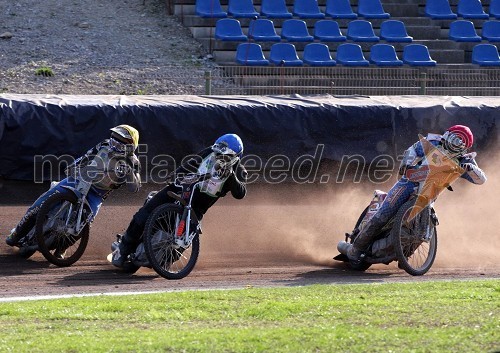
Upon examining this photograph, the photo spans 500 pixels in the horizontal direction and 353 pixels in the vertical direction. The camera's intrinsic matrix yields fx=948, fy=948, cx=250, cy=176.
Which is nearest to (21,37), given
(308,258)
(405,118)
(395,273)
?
(405,118)

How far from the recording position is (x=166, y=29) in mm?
23578

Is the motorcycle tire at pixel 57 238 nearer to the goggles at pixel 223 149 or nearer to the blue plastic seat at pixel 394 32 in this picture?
the goggles at pixel 223 149

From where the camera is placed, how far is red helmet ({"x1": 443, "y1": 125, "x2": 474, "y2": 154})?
11.2 metres

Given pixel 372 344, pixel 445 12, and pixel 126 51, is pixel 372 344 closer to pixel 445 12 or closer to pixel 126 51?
pixel 126 51

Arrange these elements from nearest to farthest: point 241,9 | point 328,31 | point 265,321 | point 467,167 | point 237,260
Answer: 1. point 265,321
2. point 467,167
3. point 237,260
4. point 241,9
5. point 328,31

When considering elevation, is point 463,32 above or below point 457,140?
above

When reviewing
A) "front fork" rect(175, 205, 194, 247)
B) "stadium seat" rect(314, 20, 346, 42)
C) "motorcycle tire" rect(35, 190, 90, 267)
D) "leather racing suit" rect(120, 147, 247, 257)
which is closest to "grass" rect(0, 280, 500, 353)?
"front fork" rect(175, 205, 194, 247)

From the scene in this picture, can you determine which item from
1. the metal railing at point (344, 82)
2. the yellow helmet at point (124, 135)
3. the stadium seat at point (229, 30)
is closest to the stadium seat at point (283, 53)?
the stadium seat at point (229, 30)

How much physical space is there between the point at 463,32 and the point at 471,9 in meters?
1.30

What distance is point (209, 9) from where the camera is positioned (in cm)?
2222

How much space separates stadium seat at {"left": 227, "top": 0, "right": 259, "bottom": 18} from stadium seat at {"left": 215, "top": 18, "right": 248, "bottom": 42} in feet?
1.21

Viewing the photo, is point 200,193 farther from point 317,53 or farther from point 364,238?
point 317,53

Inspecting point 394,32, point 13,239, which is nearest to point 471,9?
Answer: point 394,32

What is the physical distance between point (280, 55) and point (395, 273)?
10.2m
